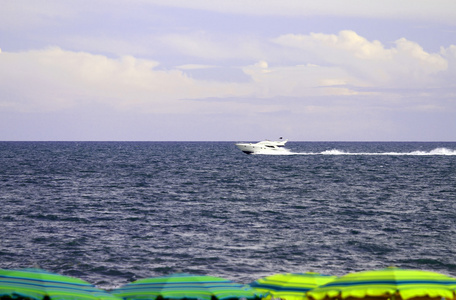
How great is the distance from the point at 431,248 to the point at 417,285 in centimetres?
1793

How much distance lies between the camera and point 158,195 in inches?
2115

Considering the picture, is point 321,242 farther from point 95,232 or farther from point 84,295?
point 84,295

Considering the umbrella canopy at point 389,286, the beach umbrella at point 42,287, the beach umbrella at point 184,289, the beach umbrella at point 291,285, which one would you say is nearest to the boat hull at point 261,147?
the beach umbrella at point 291,285

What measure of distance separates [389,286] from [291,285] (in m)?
2.63

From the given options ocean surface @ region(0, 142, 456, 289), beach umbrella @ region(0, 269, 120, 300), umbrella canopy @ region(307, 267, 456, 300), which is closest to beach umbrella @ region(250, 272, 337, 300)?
umbrella canopy @ region(307, 267, 456, 300)

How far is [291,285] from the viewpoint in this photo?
13898 millimetres

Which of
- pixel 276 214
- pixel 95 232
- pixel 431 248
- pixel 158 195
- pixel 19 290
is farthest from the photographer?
pixel 158 195

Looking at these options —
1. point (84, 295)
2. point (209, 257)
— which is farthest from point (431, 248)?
point (84, 295)

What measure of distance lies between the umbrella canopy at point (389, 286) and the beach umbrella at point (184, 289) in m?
1.79

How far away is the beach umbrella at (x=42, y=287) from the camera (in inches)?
465

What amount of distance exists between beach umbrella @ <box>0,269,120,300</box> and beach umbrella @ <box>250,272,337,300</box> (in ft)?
12.5

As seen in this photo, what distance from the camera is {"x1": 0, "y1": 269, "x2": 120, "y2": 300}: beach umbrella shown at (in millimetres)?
11820

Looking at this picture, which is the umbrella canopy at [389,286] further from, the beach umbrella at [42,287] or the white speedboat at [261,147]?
the white speedboat at [261,147]

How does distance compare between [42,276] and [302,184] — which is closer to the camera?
[42,276]
